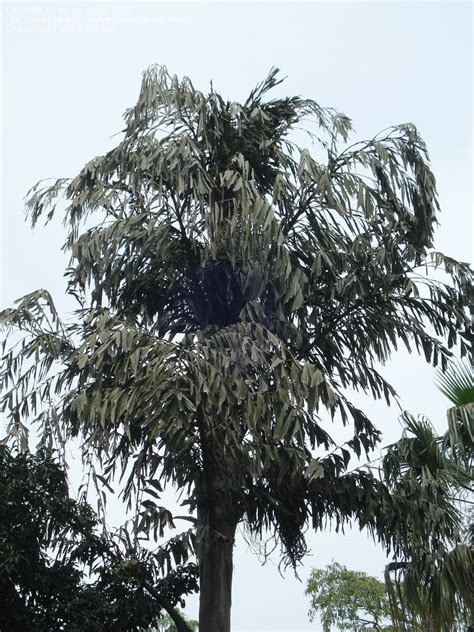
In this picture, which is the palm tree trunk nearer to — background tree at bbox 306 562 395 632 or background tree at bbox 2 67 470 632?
background tree at bbox 2 67 470 632

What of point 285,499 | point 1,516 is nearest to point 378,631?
point 285,499

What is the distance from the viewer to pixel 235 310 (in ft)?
34.1

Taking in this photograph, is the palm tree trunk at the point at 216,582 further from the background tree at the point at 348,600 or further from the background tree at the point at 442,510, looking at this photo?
the background tree at the point at 348,600

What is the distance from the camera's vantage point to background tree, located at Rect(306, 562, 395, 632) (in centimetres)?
2344

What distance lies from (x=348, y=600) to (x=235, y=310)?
15357 millimetres

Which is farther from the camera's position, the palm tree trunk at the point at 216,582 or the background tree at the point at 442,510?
the palm tree trunk at the point at 216,582

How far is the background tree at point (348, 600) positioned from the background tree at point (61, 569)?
572 inches

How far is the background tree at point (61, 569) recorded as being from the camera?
9266 mm

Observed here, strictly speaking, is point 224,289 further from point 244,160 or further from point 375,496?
point 375,496

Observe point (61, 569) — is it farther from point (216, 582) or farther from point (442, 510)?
point (442, 510)

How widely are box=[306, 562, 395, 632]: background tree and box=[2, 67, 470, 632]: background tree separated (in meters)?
14.2

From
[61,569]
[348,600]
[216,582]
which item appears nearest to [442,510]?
[216,582]

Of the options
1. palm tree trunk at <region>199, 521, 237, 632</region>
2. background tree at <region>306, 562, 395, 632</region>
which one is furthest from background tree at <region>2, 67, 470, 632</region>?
background tree at <region>306, 562, 395, 632</region>

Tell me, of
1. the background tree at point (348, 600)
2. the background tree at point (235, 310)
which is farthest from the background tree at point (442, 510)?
the background tree at point (348, 600)
